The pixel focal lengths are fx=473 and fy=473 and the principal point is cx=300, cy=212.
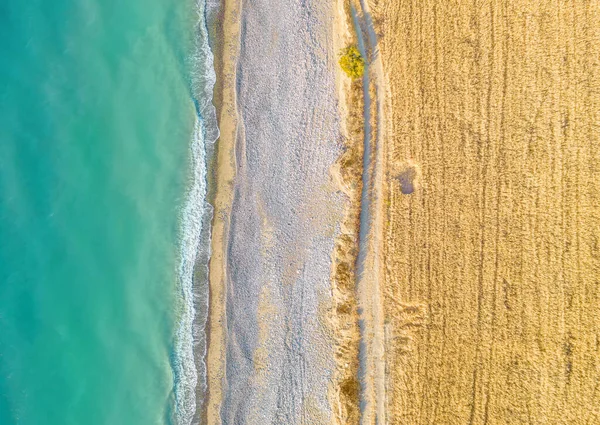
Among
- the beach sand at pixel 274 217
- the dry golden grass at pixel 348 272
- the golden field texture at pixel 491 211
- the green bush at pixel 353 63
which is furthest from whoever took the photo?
the beach sand at pixel 274 217

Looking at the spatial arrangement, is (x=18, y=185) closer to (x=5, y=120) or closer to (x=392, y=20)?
(x=5, y=120)

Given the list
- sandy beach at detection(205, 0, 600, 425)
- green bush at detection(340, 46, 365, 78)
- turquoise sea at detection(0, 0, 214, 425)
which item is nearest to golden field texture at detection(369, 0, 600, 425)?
sandy beach at detection(205, 0, 600, 425)

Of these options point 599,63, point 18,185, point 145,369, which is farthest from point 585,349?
point 18,185

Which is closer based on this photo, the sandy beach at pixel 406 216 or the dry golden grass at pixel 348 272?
the sandy beach at pixel 406 216

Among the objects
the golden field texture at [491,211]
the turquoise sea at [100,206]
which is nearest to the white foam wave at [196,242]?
the turquoise sea at [100,206]

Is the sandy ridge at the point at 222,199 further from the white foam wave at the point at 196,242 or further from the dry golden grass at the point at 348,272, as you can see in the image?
the dry golden grass at the point at 348,272

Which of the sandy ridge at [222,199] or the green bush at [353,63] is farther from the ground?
the green bush at [353,63]
